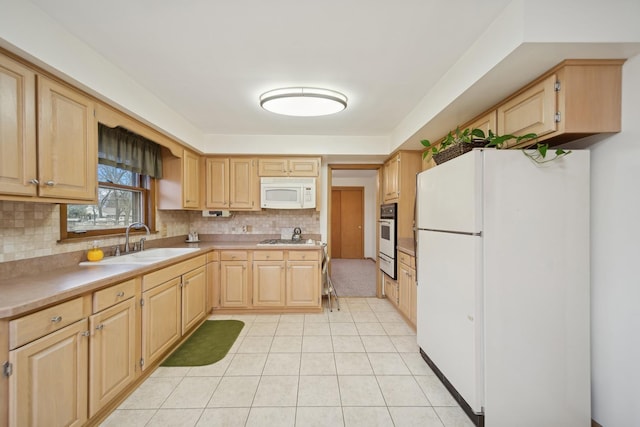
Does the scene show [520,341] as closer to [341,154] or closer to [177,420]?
[177,420]

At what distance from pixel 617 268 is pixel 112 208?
12.7 feet

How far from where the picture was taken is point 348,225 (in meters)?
7.97

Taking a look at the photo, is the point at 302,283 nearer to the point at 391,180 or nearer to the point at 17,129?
the point at 391,180

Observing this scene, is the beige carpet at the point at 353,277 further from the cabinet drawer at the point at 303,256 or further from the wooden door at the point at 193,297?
the wooden door at the point at 193,297

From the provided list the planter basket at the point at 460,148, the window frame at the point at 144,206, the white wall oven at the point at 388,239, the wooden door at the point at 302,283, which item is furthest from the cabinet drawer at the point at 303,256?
the planter basket at the point at 460,148

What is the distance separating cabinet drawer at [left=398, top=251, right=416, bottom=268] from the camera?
2941mm

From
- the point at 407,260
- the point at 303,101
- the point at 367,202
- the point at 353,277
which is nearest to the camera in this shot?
the point at 303,101

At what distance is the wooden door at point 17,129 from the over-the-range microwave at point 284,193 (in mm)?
2369

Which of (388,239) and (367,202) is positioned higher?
(367,202)

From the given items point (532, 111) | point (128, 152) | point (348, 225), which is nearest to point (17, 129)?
point (128, 152)

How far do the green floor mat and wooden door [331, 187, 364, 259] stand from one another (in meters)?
4.97

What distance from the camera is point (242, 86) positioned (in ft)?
7.66

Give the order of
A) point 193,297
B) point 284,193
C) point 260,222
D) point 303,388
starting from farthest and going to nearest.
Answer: point 260,222
point 284,193
point 193,297
point 303,388

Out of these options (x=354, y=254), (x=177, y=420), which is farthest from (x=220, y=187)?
(x=354, y=254)
